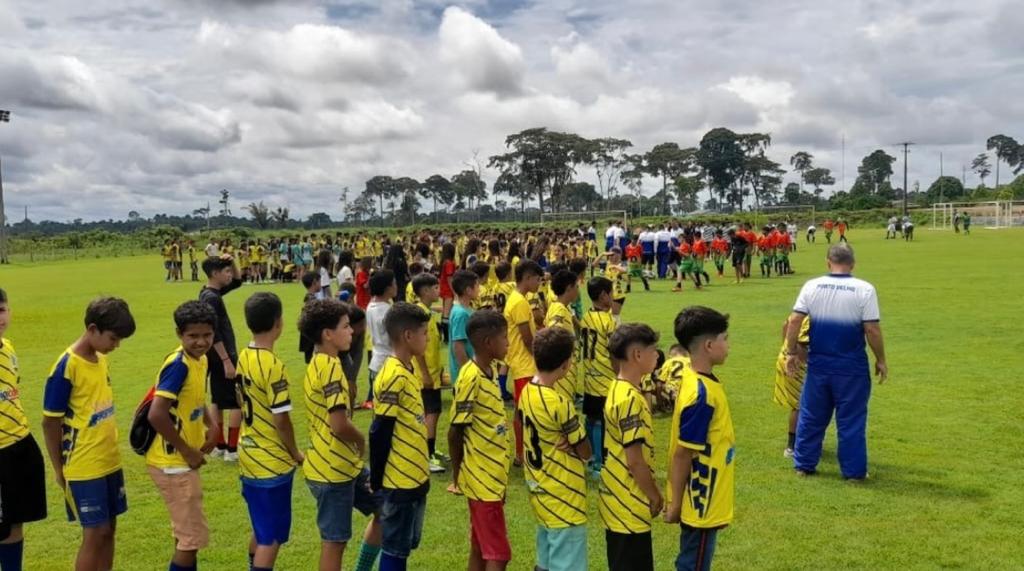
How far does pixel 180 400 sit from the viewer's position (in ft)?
13.3

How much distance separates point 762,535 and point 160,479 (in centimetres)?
395

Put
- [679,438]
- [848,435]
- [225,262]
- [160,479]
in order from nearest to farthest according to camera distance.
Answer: [679,438] < [160,479] < [848,435] < [225,262]

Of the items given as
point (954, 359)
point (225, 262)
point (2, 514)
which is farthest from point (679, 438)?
point (954, 359)

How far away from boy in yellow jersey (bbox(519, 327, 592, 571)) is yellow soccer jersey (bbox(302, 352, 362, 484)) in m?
1.01

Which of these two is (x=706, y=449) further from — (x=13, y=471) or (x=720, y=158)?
(x=720, y=158)

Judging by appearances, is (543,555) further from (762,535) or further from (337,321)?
(762,535)

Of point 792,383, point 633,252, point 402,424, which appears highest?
point 633,252

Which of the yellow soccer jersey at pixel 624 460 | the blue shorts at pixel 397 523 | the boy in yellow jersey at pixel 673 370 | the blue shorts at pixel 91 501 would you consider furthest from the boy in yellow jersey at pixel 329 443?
the boy in yellow jersey at pixel 673 370

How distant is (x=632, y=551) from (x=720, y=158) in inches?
3743

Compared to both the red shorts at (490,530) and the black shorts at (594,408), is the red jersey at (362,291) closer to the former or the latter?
the black shorts at (594,408)

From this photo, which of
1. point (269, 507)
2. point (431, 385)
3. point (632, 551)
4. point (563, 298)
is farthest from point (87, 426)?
point (563, 298)

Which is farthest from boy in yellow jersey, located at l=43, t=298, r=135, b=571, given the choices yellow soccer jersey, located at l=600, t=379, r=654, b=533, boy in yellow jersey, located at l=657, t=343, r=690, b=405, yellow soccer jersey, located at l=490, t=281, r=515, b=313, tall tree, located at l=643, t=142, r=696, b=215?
tall tree, located at l=643, t=142, r=696, b=215

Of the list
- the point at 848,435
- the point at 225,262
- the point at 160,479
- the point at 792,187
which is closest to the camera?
the point at 160,479

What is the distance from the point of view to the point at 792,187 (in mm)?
108812
